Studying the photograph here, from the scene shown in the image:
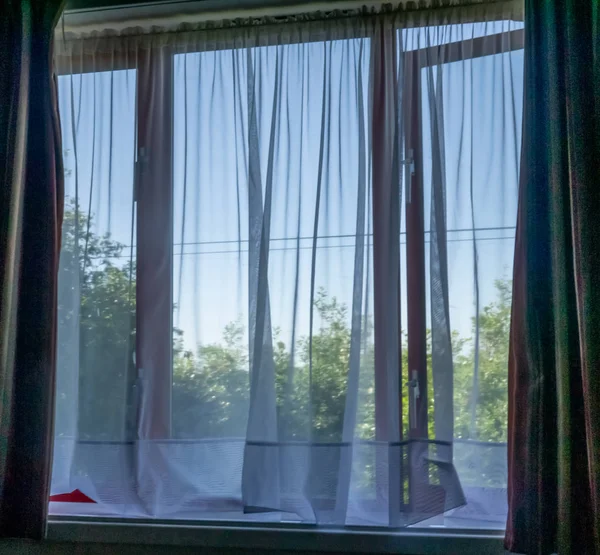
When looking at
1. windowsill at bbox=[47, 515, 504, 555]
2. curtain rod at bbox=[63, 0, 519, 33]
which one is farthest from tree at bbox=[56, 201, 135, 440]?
curtain rod at bbox=[63, 0, 519, 33]

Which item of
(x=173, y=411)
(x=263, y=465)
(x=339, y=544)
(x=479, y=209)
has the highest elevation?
(x=479, y=209)

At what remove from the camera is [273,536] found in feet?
6.00

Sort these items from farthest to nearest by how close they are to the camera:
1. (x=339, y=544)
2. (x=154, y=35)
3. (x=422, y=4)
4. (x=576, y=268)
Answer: (x=154, y=35)
(x=422, y=4)
(x=339, y=544)
(x=576, y=268)

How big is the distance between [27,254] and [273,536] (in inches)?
45.1

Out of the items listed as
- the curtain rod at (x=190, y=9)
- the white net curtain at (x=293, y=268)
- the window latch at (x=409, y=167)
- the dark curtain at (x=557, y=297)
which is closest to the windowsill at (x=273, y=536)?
the white net curtain at (x=293, y=268)

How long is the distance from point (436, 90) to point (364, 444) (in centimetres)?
109

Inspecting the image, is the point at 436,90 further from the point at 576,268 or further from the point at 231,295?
the point at 231,295

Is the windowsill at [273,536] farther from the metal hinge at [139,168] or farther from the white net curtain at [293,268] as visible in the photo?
the metal hinge at [139,168]

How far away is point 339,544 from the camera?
1800mm

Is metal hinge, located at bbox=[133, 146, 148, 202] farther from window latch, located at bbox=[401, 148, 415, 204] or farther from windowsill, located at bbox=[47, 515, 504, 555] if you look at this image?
windowsill, located at bbox=[47, 515, 504, 555]

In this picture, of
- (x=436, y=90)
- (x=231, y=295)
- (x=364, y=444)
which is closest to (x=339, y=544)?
(x=364, y=444)

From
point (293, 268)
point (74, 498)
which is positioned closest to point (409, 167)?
point (293, 268)

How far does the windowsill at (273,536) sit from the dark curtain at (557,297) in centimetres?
16

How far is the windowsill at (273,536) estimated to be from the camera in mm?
1766
